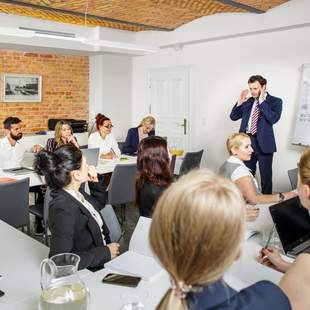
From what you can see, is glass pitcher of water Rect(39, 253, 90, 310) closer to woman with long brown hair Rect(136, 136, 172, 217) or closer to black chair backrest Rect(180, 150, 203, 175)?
woman with long brown hair Rect(136, 136, 172, 217)

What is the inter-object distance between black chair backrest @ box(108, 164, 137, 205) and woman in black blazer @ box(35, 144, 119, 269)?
186cm

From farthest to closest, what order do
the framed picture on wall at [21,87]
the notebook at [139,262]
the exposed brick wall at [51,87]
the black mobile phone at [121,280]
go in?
the exposed brick wall at [51,87], the framed picture on wall at [21,87], the notebook at [139,262], the black mobile phone at [121,280]

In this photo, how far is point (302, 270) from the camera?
1273 millimetres

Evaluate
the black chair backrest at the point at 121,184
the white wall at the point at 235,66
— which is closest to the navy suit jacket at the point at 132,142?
the white wall at the point at 235,66

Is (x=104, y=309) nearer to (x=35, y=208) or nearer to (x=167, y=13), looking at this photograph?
(x=35, y=208)

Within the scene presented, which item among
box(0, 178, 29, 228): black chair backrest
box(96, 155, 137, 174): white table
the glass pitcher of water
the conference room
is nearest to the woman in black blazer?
the conference room

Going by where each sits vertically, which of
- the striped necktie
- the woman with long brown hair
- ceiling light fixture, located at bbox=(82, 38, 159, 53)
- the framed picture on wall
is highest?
ceiling light fixture, located at bbox=(82, 38, 159, 53)

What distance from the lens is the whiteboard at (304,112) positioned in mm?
5160

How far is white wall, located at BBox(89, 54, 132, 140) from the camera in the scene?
764 centimetres

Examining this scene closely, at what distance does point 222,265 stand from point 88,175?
144cm

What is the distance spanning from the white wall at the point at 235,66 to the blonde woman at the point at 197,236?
495 centimetres

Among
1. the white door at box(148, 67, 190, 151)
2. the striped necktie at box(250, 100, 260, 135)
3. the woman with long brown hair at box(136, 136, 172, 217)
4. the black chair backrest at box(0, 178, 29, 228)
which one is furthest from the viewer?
the white door at box(148, 67, 190, 151)

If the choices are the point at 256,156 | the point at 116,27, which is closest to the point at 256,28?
the point at 256,156

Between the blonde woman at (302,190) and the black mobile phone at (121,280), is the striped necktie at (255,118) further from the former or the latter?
the black mobile phone at (121,280)
